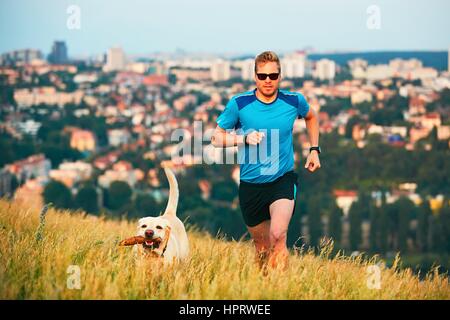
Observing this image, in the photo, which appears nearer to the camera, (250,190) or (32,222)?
(250,190)

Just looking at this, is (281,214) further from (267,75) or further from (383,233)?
(383,233)

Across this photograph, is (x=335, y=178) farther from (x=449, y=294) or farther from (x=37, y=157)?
(x=449, y=294)

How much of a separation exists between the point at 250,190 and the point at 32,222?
5.11 feet

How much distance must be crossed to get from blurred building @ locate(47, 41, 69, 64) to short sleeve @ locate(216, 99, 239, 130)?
316 ft

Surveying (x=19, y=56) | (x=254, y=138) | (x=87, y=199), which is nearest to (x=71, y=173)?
(x=87, y=199)

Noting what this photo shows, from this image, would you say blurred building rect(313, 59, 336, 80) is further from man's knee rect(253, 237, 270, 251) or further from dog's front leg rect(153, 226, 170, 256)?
dog's front leg rect(153, 226, 170, 256)

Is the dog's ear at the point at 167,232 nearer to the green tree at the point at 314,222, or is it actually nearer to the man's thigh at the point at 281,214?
the man's thigh at the point at 281,214

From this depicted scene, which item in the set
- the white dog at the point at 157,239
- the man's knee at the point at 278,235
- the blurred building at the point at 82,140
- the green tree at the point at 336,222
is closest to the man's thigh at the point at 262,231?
the man's knee at the point at 278,235

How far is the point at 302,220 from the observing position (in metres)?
61.3

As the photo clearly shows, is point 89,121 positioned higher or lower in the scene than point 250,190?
lower

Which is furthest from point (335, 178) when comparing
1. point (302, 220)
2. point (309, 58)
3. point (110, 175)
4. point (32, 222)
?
point (32, 222)

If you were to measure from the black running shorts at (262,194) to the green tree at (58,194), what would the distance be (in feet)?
183
